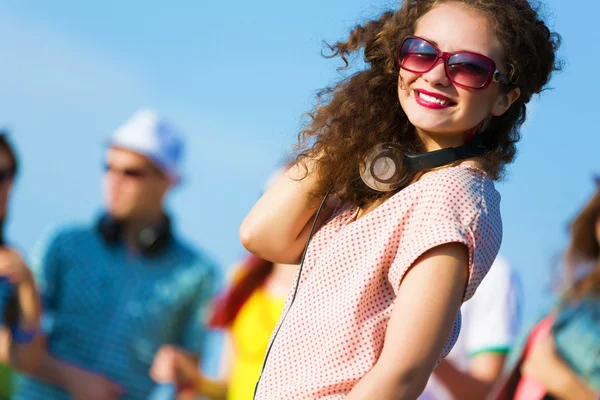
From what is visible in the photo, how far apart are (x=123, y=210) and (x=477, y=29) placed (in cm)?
379

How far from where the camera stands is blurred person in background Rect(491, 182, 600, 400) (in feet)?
14.7

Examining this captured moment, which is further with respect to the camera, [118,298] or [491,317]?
[118,298]

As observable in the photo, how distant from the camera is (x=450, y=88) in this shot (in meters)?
2.42

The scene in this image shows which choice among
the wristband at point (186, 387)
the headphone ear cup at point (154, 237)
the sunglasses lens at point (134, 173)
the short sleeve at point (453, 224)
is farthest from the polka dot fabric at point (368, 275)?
the sunglasses lens at point (134, 173)

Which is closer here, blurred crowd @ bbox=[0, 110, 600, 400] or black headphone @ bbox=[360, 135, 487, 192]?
black headphone @ bbox=[360, 135, 487, 192]

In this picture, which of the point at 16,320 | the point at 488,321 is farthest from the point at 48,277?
the point at 488,321

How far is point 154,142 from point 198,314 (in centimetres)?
107

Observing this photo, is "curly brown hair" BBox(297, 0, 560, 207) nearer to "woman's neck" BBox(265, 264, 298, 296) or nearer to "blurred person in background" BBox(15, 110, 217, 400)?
"woman's neck" BBox(265, 264, 298, 296)

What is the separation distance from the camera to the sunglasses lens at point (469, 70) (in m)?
2.40

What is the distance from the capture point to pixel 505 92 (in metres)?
2.53

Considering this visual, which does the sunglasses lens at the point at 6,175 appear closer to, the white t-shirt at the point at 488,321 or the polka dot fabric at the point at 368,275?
the white t-shirt at the point at 488,321

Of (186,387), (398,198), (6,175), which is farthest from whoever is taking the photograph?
(6,175)

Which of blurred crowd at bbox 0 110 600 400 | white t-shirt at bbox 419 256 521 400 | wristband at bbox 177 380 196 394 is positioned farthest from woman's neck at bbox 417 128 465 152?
wristband at bbox 177 380 196 394

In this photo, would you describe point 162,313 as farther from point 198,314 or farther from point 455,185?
point 455,185
